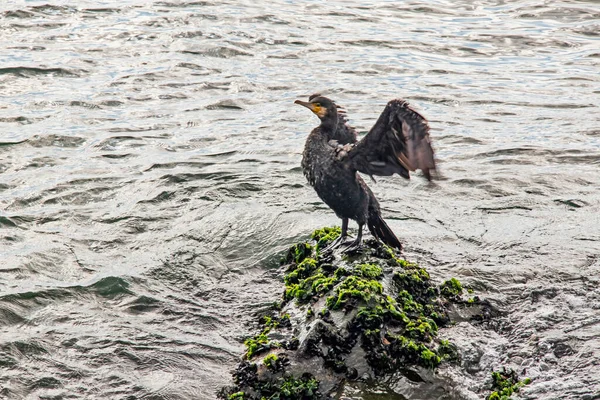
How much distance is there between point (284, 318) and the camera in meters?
6.25

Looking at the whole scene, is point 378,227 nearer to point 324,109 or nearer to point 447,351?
point 324,109

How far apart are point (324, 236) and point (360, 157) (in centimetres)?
110

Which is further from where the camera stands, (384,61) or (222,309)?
(384,61)

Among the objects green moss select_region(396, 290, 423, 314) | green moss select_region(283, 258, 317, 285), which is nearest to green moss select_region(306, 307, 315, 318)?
green moss select_region(396, 290, 423, 314)

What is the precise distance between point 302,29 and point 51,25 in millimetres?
4717

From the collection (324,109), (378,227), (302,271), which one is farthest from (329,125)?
(302,271)

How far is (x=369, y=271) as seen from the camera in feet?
20.3

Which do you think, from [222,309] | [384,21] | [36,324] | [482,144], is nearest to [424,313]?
[222,309]

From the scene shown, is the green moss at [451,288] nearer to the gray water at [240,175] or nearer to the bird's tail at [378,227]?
the gray water at [240,175]

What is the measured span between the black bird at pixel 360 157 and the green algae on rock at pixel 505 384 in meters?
1.52

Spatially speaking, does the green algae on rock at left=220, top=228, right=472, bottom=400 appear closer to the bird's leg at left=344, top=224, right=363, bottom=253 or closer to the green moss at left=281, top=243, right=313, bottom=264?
the bird's leg at left=344, top=224, right=363, bottom=253

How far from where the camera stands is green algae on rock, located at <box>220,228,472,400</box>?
5551 mm

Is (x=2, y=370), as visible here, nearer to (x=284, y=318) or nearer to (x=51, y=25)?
(x=284, y=318)

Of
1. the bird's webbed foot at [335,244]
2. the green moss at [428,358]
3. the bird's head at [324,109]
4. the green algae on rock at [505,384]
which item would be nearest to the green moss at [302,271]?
the bird's webbed foot at [335,244]
